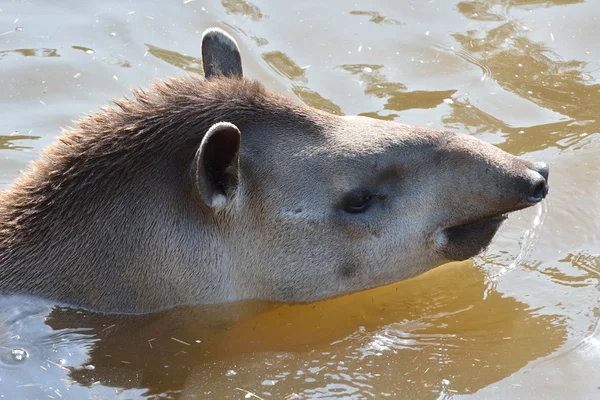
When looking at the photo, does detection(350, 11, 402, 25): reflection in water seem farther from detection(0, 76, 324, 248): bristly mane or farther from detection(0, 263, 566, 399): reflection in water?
detection(0, 76, 324, 248): bristly mane

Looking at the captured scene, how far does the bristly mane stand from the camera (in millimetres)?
7625

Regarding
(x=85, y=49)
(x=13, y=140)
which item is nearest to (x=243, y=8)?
(x=85, y=49)

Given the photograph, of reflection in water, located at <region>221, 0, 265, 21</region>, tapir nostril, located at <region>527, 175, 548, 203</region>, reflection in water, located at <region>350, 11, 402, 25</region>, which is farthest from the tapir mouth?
reflection in water, located at <region>221, 0, 265, 21</region>

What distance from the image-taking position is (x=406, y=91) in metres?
12.4

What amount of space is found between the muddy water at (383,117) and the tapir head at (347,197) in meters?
0.67

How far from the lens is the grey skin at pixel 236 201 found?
7652 mm

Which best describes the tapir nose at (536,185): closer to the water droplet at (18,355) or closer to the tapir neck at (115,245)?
the tapir neck at (115,245)

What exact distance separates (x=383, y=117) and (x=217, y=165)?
4.72 meters

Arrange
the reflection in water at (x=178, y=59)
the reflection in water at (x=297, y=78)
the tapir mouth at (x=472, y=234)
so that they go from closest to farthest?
the tapir mouth at (x=472, y=234), the reflection in water at (x=297, y=78), the reflection in water at (x=178, y=59)

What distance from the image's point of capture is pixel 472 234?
805 cm

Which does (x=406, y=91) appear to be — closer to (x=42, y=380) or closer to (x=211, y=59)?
(x=211, y=59)

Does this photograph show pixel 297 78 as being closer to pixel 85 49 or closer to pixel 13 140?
pixel 85 49

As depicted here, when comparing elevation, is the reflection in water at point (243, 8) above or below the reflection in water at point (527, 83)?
above

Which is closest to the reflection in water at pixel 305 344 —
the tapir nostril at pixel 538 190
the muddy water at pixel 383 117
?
the muddy water at pixel 383 117
